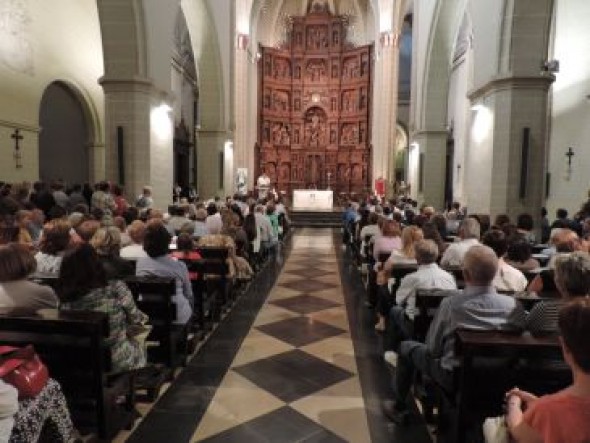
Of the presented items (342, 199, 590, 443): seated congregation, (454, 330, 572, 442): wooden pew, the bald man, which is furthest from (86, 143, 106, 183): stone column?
(454, 330, 572, 442): wooden pew

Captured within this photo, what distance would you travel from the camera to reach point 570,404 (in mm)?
1474

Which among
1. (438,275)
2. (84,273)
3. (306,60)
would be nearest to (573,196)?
(438,275)

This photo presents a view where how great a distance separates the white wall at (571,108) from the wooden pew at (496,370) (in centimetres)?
837

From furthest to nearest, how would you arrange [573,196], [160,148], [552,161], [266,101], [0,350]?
[266,101] < [552,161] < [573,196] < [160,148] < [0,350]

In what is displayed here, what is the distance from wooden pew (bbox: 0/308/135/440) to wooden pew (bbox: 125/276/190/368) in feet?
2.73

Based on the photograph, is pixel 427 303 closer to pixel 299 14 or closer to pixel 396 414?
pixel 396 414

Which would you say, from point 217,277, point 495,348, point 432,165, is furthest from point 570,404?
point 432,165

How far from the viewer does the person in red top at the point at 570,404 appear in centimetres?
145

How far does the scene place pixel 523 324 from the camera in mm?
2531

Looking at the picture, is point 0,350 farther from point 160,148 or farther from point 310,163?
point 310,163

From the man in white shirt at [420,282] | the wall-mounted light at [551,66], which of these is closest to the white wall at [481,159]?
the wall-mounted light at [551,66]

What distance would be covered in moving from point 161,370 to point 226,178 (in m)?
11.6

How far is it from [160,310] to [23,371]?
1676 millimetres

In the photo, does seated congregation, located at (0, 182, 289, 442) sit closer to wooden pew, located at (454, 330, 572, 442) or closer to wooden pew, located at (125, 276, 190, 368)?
wooden pew, located at (125, 276, 190, 368)
